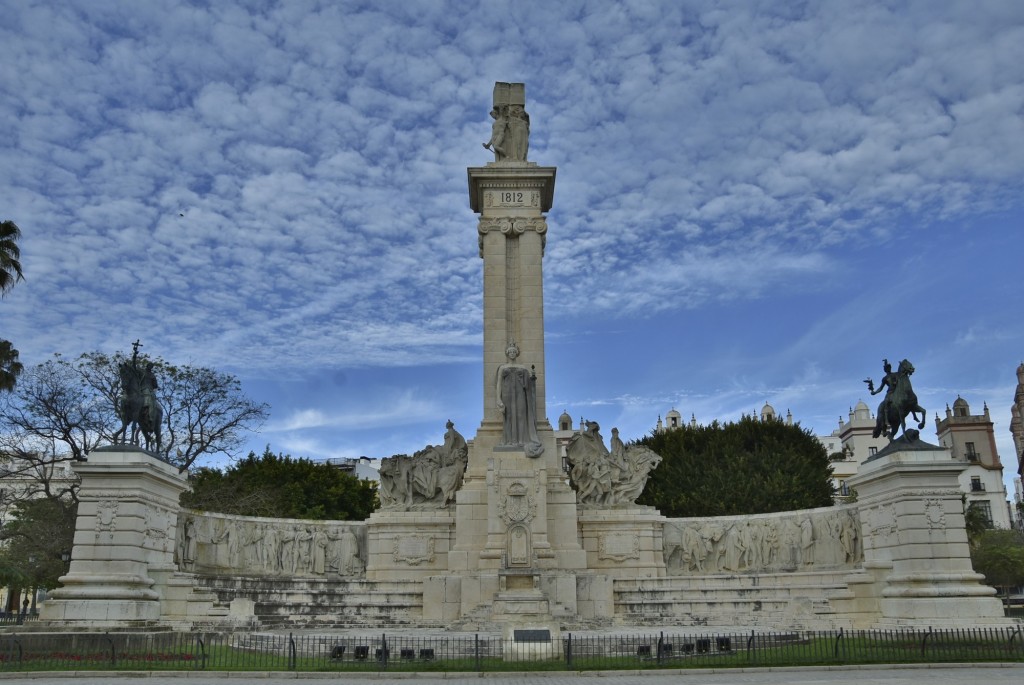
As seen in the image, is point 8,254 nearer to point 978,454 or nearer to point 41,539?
point 41,539

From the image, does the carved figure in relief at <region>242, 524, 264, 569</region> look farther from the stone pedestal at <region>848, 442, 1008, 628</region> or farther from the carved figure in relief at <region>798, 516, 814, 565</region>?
the stone pedestal at <region>848, 442, 1008, 628</region>

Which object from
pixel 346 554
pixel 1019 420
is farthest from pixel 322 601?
pixel 1019 420

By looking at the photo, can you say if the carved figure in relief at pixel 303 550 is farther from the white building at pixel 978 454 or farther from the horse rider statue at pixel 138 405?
the white building at pixel 978 454

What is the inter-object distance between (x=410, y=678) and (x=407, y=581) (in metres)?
13.7

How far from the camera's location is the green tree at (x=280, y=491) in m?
38.5

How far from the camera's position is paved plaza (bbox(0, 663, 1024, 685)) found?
44.3ft

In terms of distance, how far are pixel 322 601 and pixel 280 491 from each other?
19963 millimetres

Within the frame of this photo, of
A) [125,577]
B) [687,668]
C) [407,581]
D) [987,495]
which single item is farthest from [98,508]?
[987,495]

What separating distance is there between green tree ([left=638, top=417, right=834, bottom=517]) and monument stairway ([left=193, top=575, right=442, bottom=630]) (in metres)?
18.9

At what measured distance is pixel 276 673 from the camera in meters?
14.5

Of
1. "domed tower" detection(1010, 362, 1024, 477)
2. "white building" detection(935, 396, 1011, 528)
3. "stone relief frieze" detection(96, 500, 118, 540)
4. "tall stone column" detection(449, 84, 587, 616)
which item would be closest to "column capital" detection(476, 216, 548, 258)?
"tall stone column" detection(449, 84, 587, 616)

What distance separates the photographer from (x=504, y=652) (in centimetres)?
1596

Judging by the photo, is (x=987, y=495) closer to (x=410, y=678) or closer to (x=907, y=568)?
(x=907, y=568)

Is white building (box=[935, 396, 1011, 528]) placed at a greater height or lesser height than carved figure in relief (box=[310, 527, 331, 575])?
greater
